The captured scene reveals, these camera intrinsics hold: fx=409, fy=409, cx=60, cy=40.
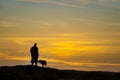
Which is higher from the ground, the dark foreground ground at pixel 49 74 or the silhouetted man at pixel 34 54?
the silhouetted man at pixel 34 54

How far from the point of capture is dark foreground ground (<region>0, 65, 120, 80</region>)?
4531cm

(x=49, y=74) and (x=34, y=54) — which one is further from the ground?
(x=34, y=54)

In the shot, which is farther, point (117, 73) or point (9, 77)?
point (117, 73)

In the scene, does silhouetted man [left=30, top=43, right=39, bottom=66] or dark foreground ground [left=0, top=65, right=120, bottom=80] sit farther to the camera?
silhouetted man [left=30, top=43, right=39, bottom=66]

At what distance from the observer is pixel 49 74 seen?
160ft

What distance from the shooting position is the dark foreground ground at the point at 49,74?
1784 inches

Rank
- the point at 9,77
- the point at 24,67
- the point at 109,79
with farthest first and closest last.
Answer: the point at 24,67 < the point at 109,79 < the point at 9,77

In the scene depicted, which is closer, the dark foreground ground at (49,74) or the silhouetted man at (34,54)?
the dark foreground ground at (49,74)

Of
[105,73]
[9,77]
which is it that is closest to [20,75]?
[9,77]

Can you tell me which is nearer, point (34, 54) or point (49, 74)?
point (49, 74)

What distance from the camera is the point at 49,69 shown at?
51094 mm

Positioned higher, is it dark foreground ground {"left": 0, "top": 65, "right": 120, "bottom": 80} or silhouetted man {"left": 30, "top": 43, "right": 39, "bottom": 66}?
silhouetted man {"left": 30, "top": 43, "right": 39, "bottom": 66}

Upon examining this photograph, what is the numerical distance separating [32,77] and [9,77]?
11.1 ft

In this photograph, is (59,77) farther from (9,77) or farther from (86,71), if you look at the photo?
(9,77)
